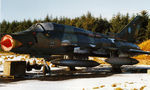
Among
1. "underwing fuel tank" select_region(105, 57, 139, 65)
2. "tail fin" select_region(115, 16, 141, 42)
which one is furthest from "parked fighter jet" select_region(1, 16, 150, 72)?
"tail fin" select_region(115, 16, 141, 42)

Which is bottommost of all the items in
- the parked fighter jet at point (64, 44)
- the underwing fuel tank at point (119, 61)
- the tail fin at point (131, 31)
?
the underwing fuel tank at point (119, 61)

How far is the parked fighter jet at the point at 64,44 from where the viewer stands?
939 centimetres

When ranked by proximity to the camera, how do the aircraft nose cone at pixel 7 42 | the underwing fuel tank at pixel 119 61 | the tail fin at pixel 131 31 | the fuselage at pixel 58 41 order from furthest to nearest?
1. the tail fin at pixel 131 31
2. the underwing fuel tank at pixel 119 61
3. the fuselage at pixel 58 41
4. the aircraft nose cone at pixel 7 42

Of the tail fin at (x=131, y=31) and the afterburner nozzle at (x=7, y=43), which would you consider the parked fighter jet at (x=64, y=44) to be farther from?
the tail fin at (x=131, y=31)

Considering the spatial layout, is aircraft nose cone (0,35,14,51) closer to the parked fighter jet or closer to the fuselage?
the parked fighter jet

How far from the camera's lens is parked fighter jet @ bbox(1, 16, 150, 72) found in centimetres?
939

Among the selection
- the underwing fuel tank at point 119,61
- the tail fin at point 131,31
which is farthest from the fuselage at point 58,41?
the tail fin at point 131,31

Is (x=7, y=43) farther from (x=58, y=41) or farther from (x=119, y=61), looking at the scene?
(x=119, y=61)

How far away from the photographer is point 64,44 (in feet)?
35.8

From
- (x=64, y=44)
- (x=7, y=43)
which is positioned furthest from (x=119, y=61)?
(x=7, y=43)

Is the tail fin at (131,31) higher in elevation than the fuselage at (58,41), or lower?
higher

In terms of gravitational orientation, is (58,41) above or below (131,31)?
below

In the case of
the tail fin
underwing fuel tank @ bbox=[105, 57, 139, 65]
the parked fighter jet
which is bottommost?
underwing fuel tank @ bbox=[105, 57, 139, 65]

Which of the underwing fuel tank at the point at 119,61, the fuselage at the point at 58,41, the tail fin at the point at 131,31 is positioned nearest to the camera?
the fuselage at the point at 58,41
